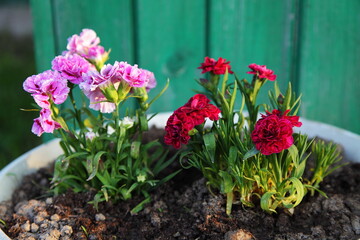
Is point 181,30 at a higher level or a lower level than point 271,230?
higher

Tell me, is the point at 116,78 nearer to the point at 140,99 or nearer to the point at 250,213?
the point at 140,99

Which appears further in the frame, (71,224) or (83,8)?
(83,8)

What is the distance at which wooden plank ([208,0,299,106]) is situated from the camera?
1.88 metres

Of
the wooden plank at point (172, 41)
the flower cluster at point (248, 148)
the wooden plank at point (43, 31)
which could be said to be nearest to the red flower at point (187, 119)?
the flower cluster at point (248, 148)

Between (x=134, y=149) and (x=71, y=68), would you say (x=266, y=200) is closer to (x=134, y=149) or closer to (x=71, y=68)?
(x=134, y=149)

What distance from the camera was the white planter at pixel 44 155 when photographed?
4.36 feet

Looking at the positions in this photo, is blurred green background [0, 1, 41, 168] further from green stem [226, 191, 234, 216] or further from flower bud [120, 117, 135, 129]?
green stem [226, 191, 234, 216]

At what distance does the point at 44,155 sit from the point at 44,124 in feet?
1.24

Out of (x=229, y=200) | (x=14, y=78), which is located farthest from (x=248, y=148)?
(x=14, y=78)

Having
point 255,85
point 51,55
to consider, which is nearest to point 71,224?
point 255,85

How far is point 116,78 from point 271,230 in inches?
19.5

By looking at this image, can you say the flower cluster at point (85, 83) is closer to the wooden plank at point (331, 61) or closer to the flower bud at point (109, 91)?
the flower bud at point (109, 91)

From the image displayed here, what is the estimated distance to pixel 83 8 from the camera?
186 cm

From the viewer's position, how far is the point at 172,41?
191 centimetres
